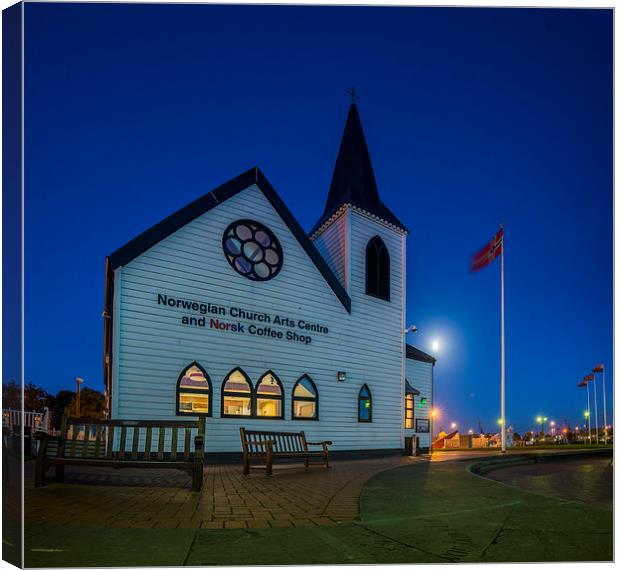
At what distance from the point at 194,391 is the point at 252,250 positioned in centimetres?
427

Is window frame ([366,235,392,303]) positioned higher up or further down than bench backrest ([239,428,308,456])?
higher up

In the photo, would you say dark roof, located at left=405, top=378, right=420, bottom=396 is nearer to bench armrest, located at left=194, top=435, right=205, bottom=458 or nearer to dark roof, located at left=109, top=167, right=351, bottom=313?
dark roof, located at left=109, top=167, right=351, bottom=313

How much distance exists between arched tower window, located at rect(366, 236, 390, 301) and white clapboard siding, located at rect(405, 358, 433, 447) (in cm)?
372

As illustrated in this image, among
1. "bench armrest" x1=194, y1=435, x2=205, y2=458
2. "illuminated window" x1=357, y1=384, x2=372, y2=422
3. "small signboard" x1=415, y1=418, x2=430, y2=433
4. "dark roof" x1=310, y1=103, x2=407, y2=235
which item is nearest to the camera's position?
"bench armrest" x1=194, y1=435, x2=205, y2=458

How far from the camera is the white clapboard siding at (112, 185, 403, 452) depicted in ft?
37.2

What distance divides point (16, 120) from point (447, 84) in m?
7.04

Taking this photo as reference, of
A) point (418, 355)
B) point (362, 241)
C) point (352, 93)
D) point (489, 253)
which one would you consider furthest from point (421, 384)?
point (352, 93)

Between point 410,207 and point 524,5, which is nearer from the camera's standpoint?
point 524,5

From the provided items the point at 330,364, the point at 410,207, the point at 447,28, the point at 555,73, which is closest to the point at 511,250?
the point at 330,364

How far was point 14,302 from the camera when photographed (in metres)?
3.89

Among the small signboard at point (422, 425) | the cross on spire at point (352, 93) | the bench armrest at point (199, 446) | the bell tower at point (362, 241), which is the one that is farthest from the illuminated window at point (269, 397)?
the cross on spire at point (352, 93)

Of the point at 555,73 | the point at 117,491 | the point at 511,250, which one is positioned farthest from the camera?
the point at 511,250

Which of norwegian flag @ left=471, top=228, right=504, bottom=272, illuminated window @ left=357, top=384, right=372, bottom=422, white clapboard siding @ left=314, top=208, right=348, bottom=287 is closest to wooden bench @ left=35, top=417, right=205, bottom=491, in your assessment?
illuminated window @ left=357, top=384, right=372, bottom=422

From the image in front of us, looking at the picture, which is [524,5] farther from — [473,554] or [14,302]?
[14,302]
